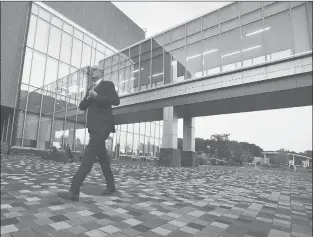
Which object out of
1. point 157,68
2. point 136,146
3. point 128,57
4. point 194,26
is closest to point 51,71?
point 128,57

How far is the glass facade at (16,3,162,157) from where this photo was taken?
1727 centimetres

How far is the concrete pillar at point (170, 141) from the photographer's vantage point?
1485 cm

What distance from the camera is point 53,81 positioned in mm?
18734

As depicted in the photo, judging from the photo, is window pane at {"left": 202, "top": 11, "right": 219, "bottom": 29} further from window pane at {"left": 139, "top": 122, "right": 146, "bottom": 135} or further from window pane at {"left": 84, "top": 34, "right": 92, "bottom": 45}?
window pane at {"left": 139, "top": 122, "right": 146, "bottom": 135}

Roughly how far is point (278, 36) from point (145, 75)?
992 cm

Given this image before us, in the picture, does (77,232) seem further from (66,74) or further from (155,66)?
(66,74)

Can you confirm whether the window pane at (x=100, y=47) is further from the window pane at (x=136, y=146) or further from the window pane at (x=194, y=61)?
the window pane at (x=194, y=61)

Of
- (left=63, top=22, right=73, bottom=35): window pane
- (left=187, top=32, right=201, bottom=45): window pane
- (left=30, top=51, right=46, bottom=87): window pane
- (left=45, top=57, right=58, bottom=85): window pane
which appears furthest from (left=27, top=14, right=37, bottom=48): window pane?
(left=187, top=32, right=201, bottom=45): window pane

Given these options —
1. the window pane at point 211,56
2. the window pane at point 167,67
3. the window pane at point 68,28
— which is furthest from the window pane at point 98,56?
the window pane at point 211,56

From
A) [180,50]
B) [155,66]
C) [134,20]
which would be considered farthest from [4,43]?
[134,20]

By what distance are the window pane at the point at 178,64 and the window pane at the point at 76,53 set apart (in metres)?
10.3

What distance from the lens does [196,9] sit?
2445mm

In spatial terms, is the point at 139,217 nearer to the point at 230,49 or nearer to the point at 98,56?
the point at 230,49

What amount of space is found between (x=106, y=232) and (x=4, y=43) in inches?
800
